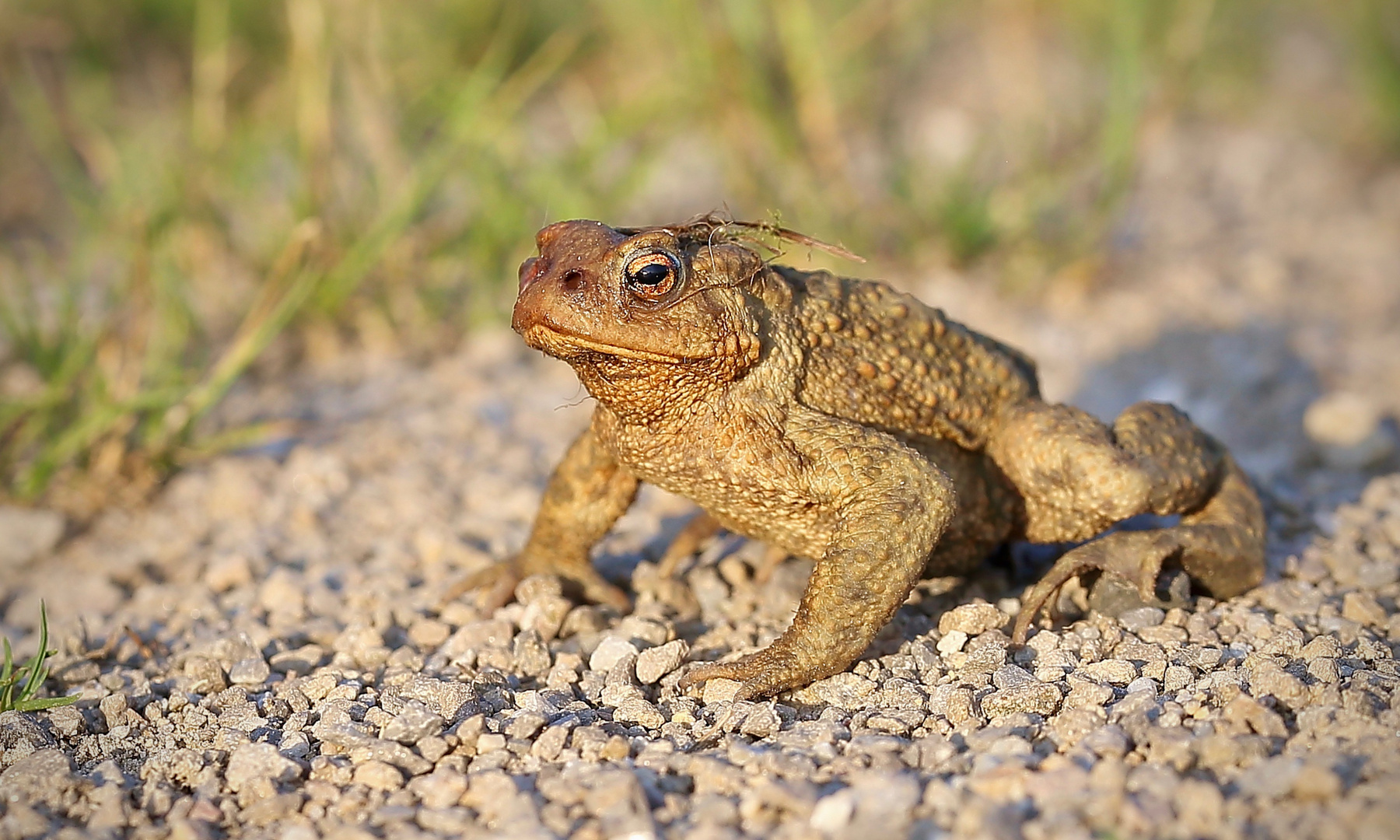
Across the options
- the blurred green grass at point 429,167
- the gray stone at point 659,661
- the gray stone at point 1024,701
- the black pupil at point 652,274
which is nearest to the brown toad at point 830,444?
the black pupil at point 652,274

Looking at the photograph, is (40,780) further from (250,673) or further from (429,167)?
(429,167)

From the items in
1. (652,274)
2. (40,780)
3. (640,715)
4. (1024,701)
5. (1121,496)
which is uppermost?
(1121,496)

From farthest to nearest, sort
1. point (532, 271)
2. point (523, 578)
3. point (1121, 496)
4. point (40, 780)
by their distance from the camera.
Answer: point (523, 578) < point (1121, 496) < point (532, 271) < point (40, 780)

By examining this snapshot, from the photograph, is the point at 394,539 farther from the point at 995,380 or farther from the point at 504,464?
the point at 995,380

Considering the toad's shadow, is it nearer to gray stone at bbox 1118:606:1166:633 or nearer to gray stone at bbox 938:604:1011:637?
gray stone at bbox 1118:606:1166:633

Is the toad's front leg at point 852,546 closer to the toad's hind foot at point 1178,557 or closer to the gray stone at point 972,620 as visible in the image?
the gray stone at point 972,620

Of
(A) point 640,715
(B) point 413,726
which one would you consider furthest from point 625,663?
(B) point 413,726
